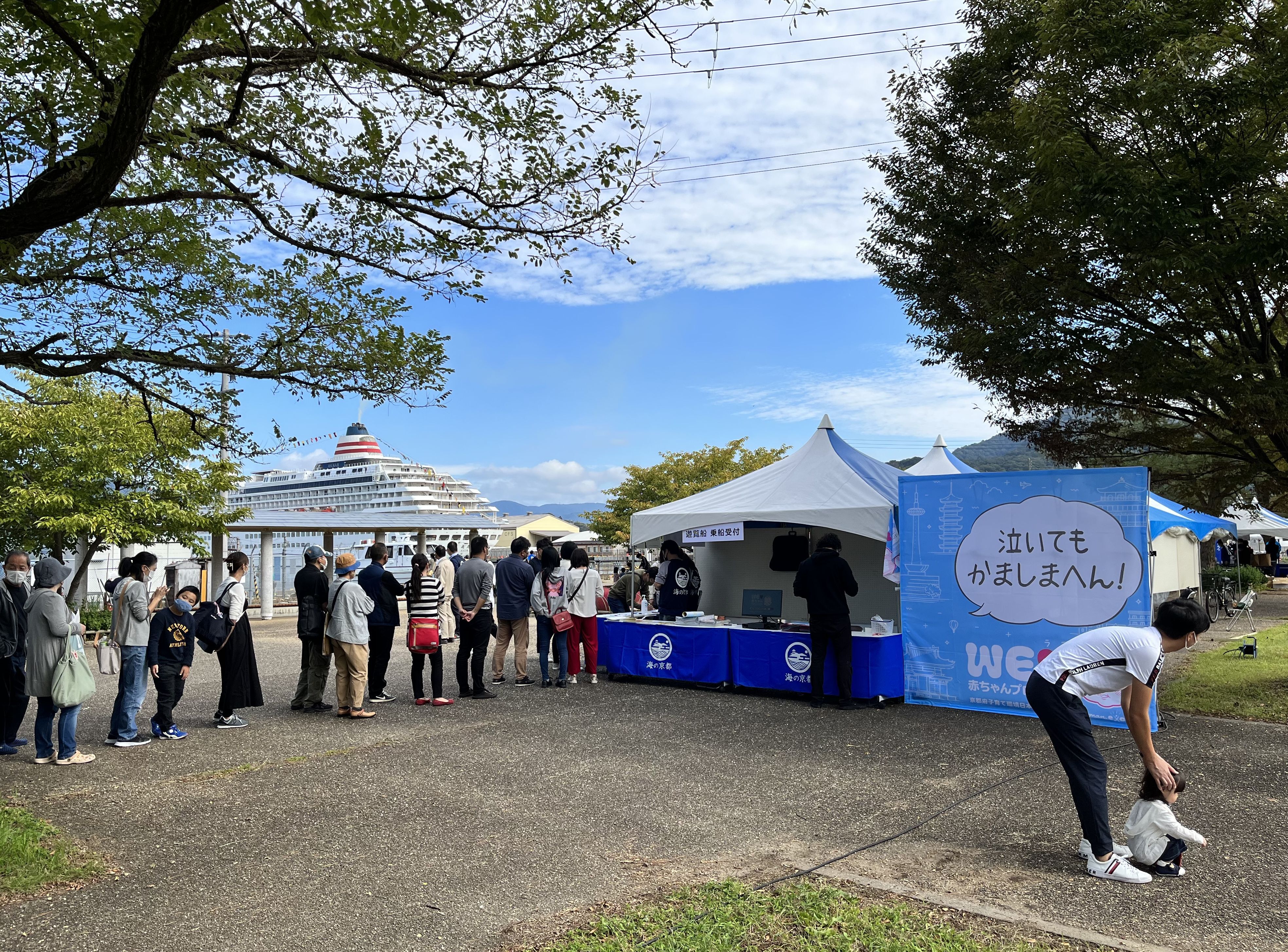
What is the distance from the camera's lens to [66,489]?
562 inches

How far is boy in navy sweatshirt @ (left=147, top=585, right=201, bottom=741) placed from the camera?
23.5ft

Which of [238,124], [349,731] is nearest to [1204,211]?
[238,124]

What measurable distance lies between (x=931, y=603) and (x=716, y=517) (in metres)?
2.84

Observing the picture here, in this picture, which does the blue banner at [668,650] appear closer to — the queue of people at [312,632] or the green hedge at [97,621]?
the queue of people at [312,632]

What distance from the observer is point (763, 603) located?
12609 mm

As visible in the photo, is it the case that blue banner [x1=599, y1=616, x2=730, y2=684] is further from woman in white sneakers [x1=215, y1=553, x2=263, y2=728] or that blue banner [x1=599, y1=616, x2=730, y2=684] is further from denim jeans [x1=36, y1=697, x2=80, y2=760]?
denim jeans [x1=36, y1=697, x2=80, y2=760]

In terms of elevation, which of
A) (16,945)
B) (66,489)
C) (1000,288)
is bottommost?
(16,945)

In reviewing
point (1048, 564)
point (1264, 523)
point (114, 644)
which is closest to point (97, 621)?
point (114, 644)

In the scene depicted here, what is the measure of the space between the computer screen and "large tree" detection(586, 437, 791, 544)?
24677 millimetres

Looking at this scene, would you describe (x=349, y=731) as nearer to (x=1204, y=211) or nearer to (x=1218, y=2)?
(x=1204, y=211)

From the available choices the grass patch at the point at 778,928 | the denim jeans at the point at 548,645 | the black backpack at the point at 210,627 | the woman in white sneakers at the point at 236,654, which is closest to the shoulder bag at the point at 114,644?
the black backpack at the point at 210,627

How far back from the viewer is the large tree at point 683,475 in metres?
38.4

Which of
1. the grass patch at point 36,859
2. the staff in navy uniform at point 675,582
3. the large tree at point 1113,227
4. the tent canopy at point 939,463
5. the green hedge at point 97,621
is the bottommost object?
the grass patch at point 36,859

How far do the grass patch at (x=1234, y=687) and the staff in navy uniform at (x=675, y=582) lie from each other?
541 centimetres
